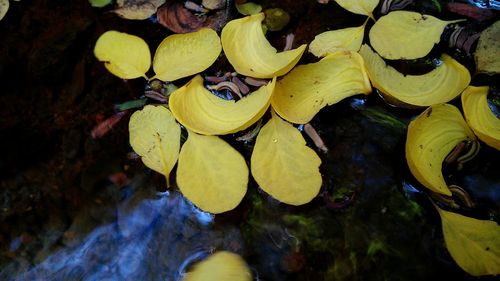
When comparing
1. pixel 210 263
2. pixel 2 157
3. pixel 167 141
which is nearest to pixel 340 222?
pixel 210 263

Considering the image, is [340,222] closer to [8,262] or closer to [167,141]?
[167,141]

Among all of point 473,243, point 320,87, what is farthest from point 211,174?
point 473,243

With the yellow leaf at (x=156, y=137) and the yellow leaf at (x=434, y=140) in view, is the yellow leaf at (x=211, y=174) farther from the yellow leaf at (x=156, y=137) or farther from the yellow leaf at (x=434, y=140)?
the yellow leaf at (x=434, y=140)

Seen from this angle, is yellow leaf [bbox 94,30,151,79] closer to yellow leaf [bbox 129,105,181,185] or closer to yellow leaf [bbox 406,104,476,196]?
yellow leaf [bbox 129,105,181,185]

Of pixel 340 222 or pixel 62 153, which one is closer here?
pixel 340 222

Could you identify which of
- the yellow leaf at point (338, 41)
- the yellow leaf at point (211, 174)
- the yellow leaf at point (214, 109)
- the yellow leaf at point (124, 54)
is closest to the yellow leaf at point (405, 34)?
the yellow leaf at point (338, 41)

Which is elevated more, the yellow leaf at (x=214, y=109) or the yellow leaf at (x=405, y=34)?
the yellow leaf at (x=405, y=34)

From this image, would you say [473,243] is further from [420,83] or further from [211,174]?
[211,174]
